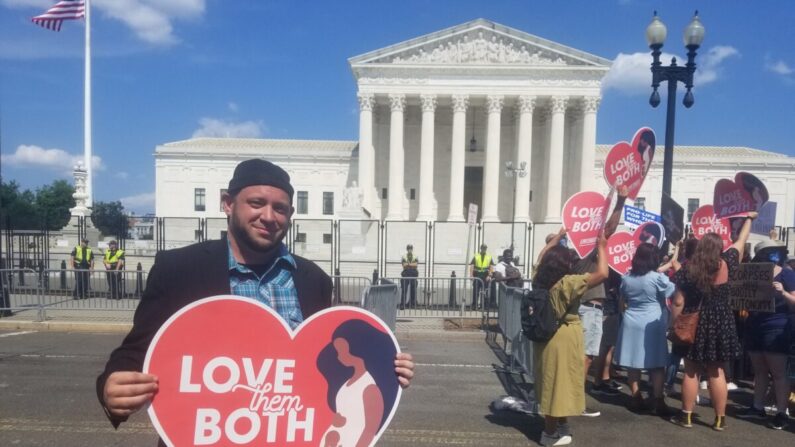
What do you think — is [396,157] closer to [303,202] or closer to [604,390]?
[303,202]

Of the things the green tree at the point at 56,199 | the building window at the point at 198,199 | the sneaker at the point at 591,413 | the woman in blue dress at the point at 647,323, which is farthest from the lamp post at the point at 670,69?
the green tree at the point at 56,199

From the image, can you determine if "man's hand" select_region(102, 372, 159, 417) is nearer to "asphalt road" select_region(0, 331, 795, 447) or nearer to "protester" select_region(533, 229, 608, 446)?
"asphalt road" select_region(0, 331, 795, 447)

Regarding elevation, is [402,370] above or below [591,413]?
above

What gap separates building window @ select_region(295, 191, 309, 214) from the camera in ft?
190

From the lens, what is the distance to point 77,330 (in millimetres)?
10664

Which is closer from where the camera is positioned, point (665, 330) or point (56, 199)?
point (665, 330)

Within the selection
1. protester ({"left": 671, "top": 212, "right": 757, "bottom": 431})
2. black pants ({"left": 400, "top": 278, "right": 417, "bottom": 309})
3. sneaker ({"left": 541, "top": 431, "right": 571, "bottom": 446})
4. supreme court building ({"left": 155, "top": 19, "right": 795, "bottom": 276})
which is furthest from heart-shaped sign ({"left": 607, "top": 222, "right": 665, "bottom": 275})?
supreme court building ({"left": 155, "top": 19, "right": 795, "bottom": 276})

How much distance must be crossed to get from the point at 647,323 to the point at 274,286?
17.1 ft

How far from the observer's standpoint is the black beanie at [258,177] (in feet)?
6.50

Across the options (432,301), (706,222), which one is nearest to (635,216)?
(706,222)

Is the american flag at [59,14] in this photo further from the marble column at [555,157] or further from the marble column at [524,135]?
the marble column at [555,157]

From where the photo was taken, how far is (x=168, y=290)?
1.93 m

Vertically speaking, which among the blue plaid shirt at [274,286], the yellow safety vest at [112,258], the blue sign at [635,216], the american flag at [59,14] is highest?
the american flag at [59,14]

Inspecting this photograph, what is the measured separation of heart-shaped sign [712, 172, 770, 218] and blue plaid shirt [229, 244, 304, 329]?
6.85 m
